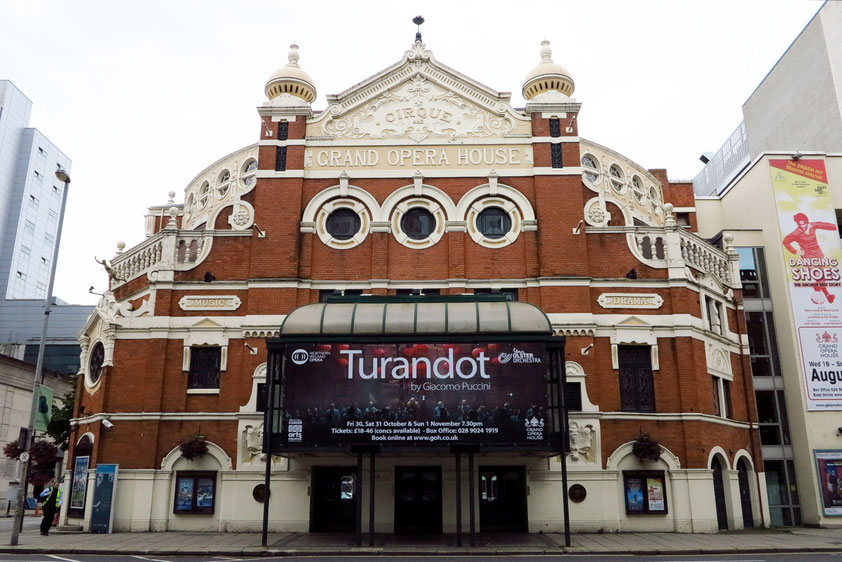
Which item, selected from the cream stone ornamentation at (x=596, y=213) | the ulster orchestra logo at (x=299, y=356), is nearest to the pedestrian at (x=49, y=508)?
the ulster orchestra logo at (x=299, y=356)

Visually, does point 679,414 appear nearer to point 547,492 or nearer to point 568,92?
point 547,492

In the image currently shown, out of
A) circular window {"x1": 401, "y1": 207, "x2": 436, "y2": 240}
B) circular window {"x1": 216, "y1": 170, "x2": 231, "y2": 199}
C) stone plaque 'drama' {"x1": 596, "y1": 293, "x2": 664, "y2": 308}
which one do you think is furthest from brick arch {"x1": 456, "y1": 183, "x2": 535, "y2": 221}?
circular window {"x1": 216, "y1": 170, "x2": 231, "y2": 199}

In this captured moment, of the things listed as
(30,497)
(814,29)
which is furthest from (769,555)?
(30,497)

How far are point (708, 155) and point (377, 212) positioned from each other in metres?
43.9

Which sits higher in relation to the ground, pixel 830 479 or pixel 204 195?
pixel 204 195

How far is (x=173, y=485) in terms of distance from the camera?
968 inches

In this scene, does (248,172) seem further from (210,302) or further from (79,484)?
(79,484)

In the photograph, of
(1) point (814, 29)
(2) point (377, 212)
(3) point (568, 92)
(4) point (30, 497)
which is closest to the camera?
(2) point (377, 212)

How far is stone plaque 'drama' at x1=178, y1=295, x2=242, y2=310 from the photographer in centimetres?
2612

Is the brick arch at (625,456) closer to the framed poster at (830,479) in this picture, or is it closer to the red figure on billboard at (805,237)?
the framed poster at (830,479)

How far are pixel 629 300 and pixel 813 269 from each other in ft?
32.7

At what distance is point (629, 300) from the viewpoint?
25.8 meters

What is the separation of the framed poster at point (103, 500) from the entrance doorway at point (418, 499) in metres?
9.65

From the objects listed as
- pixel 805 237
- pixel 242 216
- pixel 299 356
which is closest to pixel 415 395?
pixel 299 356
